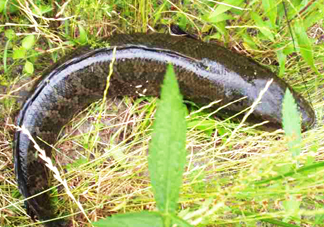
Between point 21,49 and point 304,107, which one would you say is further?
point 304,107

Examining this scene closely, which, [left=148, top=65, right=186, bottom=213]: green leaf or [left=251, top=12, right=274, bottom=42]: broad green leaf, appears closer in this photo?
[left=148, top=65, right=186, bottom=213]: green leaf

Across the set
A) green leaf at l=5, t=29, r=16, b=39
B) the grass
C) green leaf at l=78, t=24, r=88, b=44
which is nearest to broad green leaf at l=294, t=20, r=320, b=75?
the grass

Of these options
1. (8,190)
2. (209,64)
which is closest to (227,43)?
(209,64)

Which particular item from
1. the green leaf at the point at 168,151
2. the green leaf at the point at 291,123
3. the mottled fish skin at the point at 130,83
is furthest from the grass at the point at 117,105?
the green leaf at the point at 168,151

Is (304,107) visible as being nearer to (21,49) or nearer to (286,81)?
(286,81)

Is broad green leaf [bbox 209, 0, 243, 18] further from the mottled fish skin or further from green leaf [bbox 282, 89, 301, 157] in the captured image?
green leaf [bbox 282, 89, 301, 157]

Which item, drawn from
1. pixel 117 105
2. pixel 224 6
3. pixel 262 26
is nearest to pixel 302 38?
pixel 262 26

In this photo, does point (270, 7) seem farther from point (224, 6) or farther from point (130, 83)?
point (130, 83)
